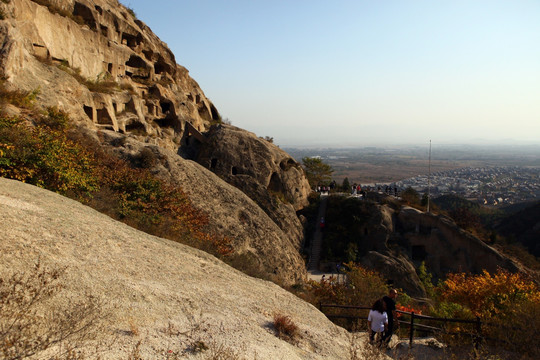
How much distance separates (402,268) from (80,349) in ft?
70.6

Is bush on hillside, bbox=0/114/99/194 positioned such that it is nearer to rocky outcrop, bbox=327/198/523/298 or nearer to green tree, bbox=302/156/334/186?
rocky outcrop, bbox=327/198/523/298

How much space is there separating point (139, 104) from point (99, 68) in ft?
10.6

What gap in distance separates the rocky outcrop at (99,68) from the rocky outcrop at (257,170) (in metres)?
2.95

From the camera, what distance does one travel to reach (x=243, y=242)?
44.3 ft

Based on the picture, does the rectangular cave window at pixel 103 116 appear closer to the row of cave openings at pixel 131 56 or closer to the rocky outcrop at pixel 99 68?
the rocky outcrop at pixel 99 68

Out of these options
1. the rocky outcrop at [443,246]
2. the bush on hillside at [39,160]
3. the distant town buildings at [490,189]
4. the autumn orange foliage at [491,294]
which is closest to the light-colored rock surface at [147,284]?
the bush on hillside at [39,160]

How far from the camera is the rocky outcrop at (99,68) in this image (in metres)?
13.6

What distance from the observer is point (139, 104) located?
21.1 m

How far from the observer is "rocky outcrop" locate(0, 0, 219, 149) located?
13.6 metres

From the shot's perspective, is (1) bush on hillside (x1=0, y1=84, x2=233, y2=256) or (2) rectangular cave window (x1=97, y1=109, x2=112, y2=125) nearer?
(1) bush on hillside (x1=0, y1=84, x2=233, y2=256)

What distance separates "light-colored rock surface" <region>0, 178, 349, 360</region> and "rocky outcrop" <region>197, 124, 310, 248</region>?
13.9 metres

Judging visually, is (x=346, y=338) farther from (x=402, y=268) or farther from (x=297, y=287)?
(x=402, y=268)

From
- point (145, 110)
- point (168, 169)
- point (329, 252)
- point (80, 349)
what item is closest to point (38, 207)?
point (80, 349)

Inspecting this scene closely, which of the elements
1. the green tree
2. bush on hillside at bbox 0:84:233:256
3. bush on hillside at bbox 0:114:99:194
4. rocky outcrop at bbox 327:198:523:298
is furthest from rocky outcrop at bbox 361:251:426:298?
bush on hillside at bbox 0:114:99:194
